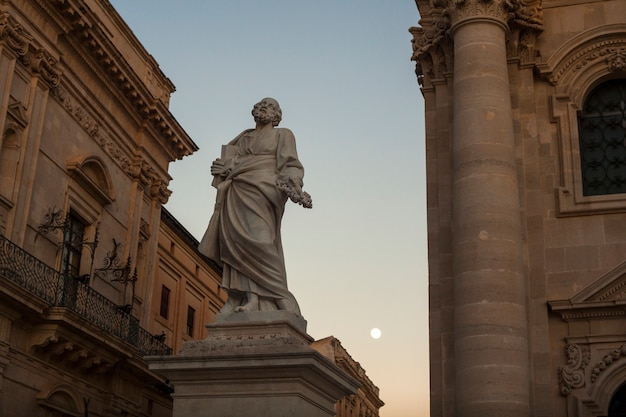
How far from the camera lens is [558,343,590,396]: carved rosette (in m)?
14.6

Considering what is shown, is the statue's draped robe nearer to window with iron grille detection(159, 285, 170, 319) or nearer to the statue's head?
the statue's head

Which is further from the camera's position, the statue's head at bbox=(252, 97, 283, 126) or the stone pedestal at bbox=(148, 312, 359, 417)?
the statue's head at bbox=(252, 97, 283, 126)

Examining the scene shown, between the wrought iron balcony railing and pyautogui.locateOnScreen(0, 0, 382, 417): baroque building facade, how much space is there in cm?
4

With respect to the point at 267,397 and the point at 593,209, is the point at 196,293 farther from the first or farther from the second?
the point at 267,397

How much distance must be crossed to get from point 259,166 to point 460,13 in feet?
27.7

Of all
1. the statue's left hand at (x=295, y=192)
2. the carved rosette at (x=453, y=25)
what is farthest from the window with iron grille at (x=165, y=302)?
the statue's left hand at (x=295, y=192)

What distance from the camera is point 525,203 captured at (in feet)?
52.3

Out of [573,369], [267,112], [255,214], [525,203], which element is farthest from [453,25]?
[255,214]

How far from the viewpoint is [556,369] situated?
586 inches

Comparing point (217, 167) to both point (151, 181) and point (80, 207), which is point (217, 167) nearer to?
point (80, 207)

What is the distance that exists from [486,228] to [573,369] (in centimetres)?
260

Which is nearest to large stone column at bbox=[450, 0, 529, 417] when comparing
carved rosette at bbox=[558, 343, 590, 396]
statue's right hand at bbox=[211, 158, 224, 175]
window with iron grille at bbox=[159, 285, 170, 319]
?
carved rosette at bbox=[558, 343, 590, 396]

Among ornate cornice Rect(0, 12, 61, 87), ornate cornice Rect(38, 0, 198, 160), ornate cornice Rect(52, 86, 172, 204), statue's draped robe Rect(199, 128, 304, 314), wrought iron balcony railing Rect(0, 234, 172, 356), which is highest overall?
ornate cornice Rect(38, 0, 198, 160)

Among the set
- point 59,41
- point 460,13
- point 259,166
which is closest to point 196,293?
point 59,41
